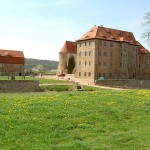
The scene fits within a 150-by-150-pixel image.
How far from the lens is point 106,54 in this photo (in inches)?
2982

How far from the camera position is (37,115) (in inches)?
578

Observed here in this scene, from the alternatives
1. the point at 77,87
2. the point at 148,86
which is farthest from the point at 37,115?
the point at 148,86

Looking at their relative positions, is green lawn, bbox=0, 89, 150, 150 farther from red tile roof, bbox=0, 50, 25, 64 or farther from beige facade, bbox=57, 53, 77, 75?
red tile roof, bbox=0, 50, 25, 64

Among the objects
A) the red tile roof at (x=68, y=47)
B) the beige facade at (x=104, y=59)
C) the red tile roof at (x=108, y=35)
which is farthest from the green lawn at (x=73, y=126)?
the red tile roof at (x=68, y=47)

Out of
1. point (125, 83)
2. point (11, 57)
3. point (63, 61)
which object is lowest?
point (125, 83)

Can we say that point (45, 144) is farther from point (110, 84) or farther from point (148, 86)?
point (148, 86)

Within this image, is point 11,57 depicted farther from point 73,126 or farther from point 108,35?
point 73,126

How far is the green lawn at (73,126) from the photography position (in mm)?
10883

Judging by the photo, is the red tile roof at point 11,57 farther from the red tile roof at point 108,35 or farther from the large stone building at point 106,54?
the red tile roof at point 108,35

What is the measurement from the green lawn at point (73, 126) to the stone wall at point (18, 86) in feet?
86.7

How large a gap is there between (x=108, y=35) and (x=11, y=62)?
34.9 meters

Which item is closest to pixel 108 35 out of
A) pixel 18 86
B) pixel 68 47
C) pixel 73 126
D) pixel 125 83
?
pixel 125 83

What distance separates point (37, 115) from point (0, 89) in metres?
29.9

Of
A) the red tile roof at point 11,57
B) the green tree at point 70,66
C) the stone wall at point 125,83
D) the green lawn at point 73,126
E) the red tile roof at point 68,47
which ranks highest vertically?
the red tile roof at point 68,47
